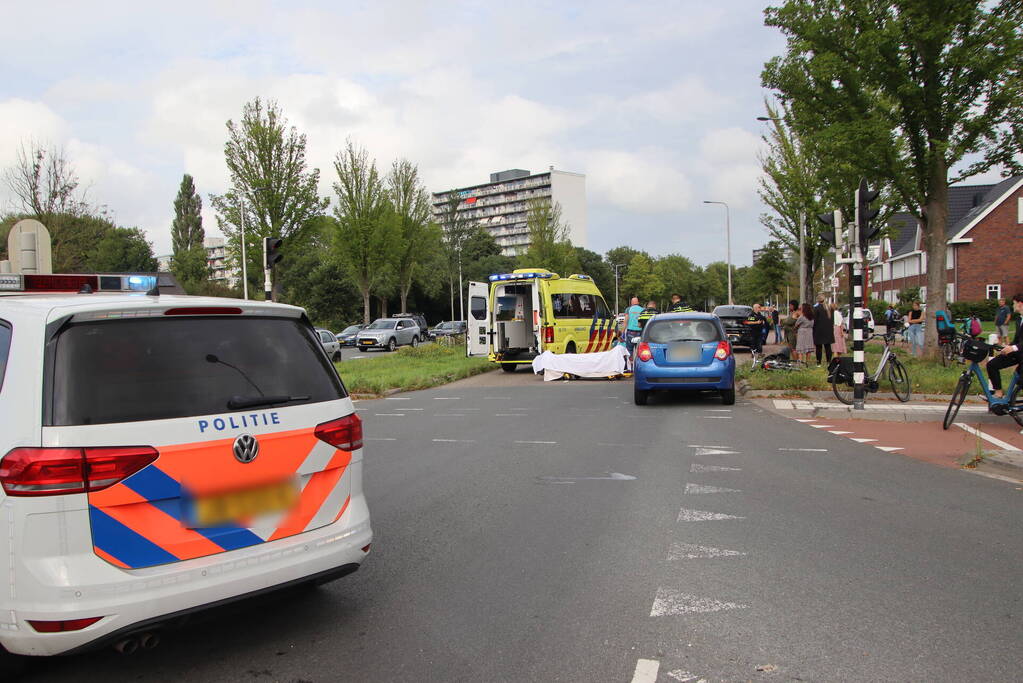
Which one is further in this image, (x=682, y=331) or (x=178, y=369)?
(x=682, y=331)

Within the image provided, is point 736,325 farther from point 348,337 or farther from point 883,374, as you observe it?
point 348,337

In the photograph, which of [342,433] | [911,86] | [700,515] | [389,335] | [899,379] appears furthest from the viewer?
[389,335]

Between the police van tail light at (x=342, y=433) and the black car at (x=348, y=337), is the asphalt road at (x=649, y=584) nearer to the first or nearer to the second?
the police van tail light at (x=342, y=433)

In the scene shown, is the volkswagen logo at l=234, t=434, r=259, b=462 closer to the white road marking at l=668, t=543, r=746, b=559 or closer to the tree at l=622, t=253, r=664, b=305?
the white road marking at l=668, t=543, r=746, b=559

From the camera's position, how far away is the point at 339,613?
4.34 m

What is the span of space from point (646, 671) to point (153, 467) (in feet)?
7.53

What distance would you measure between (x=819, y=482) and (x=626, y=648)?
14.3ft

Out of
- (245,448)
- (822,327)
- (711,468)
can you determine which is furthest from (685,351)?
(245,448)

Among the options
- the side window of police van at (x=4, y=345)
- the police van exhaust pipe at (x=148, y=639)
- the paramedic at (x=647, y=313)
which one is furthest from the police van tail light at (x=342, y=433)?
the paramedic at (x=647, y=313)

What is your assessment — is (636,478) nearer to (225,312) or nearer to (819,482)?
(819,482)

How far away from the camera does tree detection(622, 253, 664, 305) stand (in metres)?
96.9

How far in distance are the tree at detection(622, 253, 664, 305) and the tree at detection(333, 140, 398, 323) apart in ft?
174

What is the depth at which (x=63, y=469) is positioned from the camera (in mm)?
3146

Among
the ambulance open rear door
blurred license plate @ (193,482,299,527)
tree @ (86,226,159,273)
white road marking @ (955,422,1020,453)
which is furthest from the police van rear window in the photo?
tree @ (86,226,159,273)
